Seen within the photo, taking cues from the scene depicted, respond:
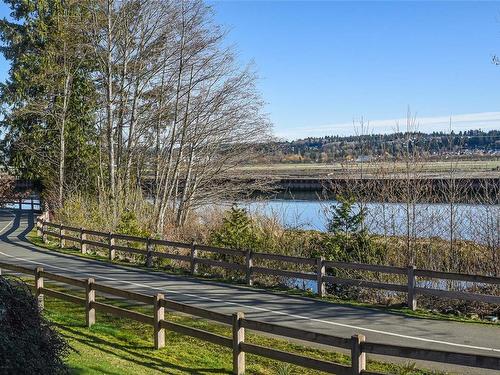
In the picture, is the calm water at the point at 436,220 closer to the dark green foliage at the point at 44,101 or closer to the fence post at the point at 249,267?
the fence post at the point at 249,267

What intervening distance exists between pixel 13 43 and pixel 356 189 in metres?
31.6

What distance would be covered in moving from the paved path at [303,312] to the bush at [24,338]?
6351mm

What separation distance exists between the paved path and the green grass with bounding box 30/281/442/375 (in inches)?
51.0

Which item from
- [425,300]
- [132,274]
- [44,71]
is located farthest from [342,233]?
[44,71]

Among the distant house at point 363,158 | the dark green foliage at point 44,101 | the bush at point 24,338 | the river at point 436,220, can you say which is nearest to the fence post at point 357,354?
the bush at point 24,338

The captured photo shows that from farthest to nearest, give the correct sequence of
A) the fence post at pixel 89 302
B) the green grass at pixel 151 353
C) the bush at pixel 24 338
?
the fence post at pixel 89 302, the green grass at pixel 151 353, the bush at pixel 24 338

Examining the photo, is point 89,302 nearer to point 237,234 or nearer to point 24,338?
point 24,338

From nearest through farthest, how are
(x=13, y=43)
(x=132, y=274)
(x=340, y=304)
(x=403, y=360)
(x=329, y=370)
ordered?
(x=329, y=370)
(x=403, y=360)
(x=340, y=304)
(x=132, y=274)
(x=13, y=43)

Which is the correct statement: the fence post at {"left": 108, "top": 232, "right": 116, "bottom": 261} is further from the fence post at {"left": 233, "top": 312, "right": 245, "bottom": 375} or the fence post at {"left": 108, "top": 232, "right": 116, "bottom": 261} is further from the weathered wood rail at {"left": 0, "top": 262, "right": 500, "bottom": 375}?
the fence post at {"left": 233, "top": 312, "right": 245, "bottom": 375}

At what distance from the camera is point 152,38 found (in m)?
34.1

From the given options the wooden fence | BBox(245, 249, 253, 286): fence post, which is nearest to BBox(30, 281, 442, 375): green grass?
the wooden fence

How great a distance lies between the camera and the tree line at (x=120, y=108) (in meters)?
33.6

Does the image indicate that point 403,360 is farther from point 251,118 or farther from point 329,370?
point 251,118

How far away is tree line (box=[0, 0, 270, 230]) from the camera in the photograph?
33594mm
